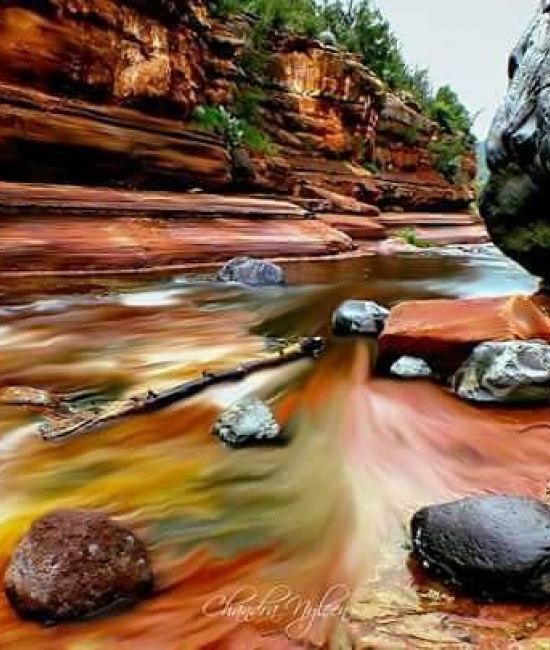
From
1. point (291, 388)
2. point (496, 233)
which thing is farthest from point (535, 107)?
point (291, 388)

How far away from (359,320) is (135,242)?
4.69 meters

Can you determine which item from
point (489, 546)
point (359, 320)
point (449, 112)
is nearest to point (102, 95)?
point (359, 320)

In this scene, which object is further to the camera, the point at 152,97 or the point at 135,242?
the point at 152,97

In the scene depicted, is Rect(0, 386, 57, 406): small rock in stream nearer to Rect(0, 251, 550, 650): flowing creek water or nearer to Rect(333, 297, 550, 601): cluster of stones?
Rect(0, 251, 550, 650): flowing creek water

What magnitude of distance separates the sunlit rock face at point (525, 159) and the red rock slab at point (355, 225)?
7.52 meters

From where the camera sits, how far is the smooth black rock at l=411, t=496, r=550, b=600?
1663 mm

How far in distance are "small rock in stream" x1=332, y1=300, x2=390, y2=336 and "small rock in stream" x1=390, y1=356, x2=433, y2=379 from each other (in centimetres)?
112

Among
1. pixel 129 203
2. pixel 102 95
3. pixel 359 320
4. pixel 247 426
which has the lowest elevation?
pixel 247 426

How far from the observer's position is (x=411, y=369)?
3811 mm

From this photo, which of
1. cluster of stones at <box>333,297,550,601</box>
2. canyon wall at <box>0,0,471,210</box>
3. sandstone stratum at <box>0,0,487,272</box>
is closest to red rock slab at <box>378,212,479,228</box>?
sandstone stratum at <box>0,0,487,272</box>

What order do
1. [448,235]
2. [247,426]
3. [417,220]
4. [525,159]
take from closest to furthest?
[247,426] → [525,159] → [448,235] → [417,220]

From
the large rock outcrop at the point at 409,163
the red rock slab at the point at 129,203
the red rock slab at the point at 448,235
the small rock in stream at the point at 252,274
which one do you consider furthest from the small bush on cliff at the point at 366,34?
the small rock in stream at the point at 252,274

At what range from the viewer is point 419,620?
1610mm

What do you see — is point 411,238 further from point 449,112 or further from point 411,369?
point 449,112
